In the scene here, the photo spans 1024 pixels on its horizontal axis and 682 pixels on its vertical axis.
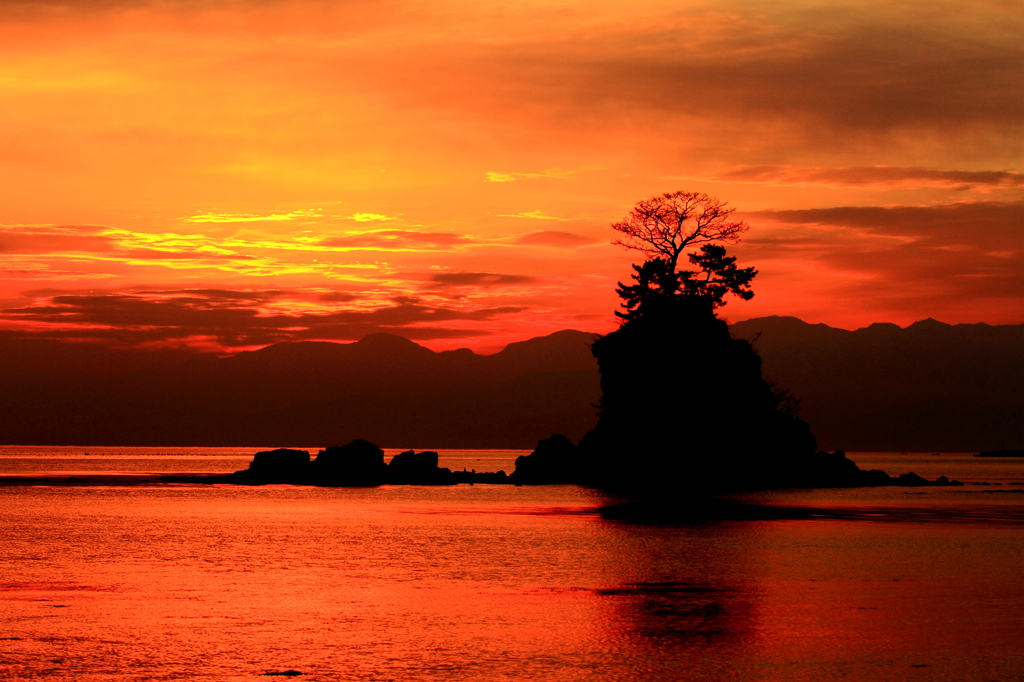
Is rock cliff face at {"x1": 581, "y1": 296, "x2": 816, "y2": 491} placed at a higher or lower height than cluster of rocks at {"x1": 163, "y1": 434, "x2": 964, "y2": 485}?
higher

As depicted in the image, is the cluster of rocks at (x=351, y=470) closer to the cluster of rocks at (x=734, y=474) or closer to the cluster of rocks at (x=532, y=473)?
the cluster of rocks at (x=532, y=473)

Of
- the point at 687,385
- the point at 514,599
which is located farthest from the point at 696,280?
the point at 514,599

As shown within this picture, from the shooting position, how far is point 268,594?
30516 millimetres

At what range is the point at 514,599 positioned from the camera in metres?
30.0

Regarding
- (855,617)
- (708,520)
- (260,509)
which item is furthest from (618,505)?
(855,617)

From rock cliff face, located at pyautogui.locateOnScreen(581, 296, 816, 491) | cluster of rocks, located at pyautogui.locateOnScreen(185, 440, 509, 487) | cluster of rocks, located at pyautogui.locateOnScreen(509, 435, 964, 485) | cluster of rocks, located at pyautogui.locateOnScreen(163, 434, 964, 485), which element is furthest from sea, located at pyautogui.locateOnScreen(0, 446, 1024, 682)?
cluster of rocks, located at pyautogui.locateOnScreen(185, 440, 509, 487)

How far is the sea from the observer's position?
2092 cm

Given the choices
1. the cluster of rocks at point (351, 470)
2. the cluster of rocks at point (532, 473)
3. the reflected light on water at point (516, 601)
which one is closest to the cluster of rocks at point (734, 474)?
the cluster of rocks at point (532, 473)

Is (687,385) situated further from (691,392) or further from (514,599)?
(514,599)

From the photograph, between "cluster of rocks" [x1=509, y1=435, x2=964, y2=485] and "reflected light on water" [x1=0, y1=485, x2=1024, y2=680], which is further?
"cluster of rocks" [x1=509, y1=435, x2=964, y2=485]

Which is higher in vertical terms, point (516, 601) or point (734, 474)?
point (734, 474)

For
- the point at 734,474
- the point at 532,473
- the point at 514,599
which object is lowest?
the point at 514,599

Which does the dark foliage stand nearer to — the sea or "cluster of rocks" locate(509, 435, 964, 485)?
"cluster of rocks" locate(509, 435, 964, 485)

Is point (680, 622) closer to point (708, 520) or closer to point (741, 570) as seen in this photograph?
point (741, 570)
